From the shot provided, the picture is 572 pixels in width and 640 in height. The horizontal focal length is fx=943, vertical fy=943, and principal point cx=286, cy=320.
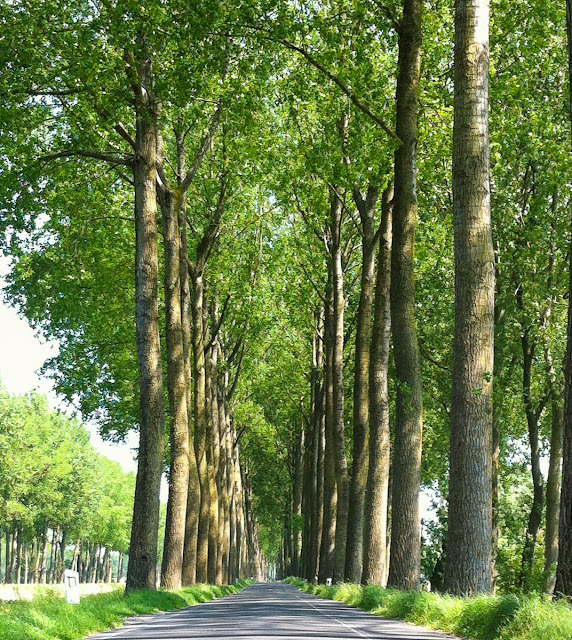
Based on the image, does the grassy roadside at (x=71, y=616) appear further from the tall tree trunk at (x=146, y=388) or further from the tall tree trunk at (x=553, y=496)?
the tall tree trunk at (x=553, y=496)

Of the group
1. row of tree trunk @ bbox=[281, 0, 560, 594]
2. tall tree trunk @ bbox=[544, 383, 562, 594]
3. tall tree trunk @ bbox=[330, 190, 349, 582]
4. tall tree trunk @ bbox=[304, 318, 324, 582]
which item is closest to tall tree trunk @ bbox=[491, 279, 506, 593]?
row of tree trunk @ bbox=[281, 0, 560, 594]

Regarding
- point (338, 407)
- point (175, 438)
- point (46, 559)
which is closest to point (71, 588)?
point (175, 438)

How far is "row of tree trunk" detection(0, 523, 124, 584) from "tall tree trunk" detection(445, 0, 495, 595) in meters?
60.8

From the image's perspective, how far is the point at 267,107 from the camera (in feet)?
102

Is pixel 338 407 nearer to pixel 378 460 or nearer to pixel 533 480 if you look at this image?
pixel 533 480

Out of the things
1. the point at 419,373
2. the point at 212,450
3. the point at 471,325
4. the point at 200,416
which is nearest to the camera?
the point at 471,325

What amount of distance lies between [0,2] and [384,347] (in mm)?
11281

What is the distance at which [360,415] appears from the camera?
25.2 meters

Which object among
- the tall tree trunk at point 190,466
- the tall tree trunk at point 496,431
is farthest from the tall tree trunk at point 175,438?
the tall tree trunk at point 496,431

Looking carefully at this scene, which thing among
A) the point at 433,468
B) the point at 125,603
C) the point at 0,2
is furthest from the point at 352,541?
the point at 433,468

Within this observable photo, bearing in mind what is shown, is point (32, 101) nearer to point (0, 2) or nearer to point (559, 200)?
point (0, 2)

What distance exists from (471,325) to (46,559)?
92.2 meters

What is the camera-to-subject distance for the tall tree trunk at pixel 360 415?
82.9 ft

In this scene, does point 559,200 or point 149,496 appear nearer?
point 149,496
